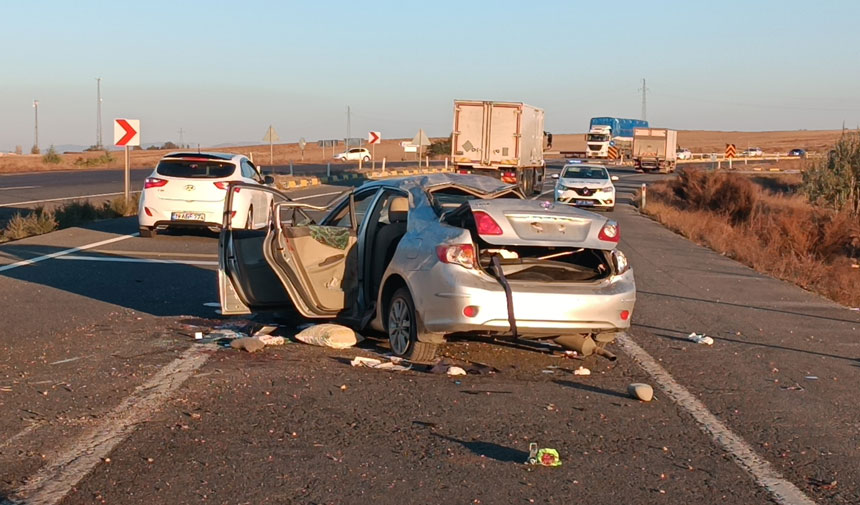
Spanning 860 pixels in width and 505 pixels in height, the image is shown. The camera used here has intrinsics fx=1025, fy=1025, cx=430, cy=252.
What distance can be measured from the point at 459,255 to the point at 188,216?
461 inches

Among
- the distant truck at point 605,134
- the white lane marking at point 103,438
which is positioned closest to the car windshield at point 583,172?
the white lane marking at point 103,438

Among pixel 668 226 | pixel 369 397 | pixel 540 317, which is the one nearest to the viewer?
pixel 369 397

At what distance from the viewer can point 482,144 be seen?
3850 centimetres

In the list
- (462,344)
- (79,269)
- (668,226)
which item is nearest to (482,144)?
(668,226)

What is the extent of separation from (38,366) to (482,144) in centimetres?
3112

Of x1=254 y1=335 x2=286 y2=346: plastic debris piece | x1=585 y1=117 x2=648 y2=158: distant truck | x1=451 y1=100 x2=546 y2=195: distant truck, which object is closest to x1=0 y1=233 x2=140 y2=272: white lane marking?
x1=254 y1=335 x2=286 y2=346: plastic debris piece

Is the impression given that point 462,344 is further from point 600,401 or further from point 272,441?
point 272,441

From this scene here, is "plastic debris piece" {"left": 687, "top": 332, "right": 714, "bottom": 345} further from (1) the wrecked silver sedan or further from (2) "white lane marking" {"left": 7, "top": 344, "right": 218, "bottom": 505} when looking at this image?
(2) "white lane marking" {"left": 7, "top": 344, "right": 218, "bottom": 505}

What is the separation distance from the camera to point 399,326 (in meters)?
8.55

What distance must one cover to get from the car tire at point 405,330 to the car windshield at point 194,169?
1113cm

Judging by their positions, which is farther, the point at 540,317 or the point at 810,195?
the point at 810,195

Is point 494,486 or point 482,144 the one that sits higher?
point 482,144

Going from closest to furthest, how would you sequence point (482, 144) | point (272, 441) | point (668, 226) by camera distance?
1. point (272, 441)
2. point (668, 226)
3. point (482, 144)

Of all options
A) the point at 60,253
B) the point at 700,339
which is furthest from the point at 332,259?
the point at 60,253
